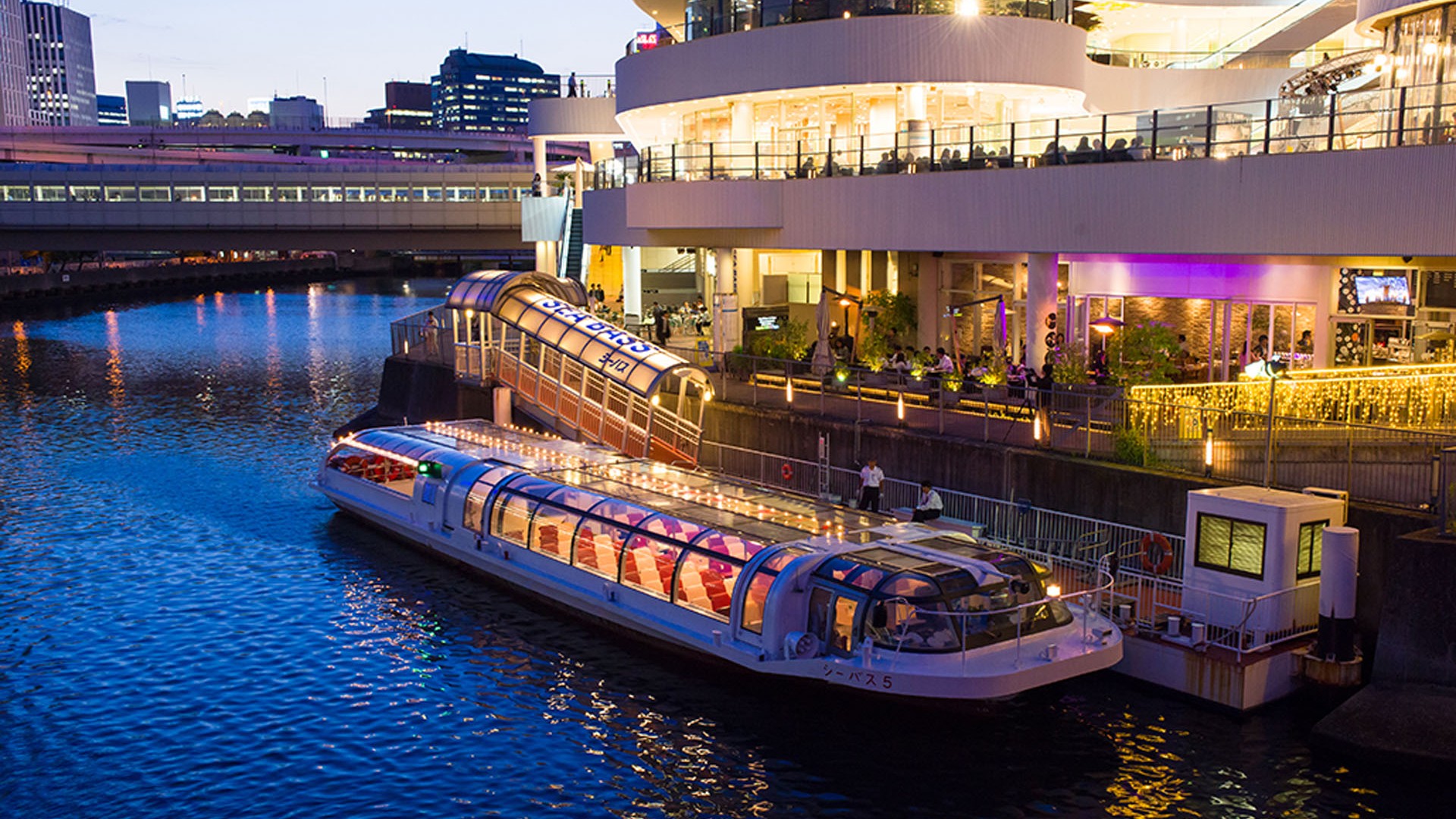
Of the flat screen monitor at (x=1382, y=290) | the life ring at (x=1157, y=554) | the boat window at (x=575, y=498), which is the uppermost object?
the flat screen monitor at (x=1382, y=290)

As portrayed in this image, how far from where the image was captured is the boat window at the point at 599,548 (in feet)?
85.4

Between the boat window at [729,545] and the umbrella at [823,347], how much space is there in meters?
10.4

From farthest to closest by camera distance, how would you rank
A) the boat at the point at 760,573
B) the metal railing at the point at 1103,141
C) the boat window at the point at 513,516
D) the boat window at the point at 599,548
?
the boat window at the point at 513,516 → the metal railing at the point at 1103,141 → the boat window at the point at 599,548 → the boat at the point at 760,573

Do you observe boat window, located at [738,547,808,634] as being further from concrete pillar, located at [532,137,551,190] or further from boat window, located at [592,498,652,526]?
concrete pillar, located at [532,137,551,190]

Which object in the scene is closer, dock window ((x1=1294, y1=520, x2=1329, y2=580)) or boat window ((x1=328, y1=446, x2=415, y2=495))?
dock window ((x1=1294, y1=520, x2=1329, y2=580))

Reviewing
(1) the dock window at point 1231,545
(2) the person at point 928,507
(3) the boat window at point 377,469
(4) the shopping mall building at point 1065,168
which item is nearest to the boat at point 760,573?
(2) the person at point 928,507

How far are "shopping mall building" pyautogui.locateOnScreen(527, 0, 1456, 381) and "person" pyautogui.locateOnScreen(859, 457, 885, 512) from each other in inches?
306

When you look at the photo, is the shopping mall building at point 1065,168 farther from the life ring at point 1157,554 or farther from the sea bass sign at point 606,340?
the life ring at point 1157,554

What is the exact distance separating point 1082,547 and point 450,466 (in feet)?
51.8

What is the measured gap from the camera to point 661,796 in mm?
18891

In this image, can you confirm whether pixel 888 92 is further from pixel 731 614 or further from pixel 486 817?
pixel 486 817

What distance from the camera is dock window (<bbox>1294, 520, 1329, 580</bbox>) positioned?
21.7m

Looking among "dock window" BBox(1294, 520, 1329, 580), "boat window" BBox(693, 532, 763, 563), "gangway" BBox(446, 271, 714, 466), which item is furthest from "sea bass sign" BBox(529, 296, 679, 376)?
"dock window" BBox(1294, 520, 1329, 580)

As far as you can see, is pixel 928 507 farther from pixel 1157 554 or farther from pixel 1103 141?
pixel 1103 141
